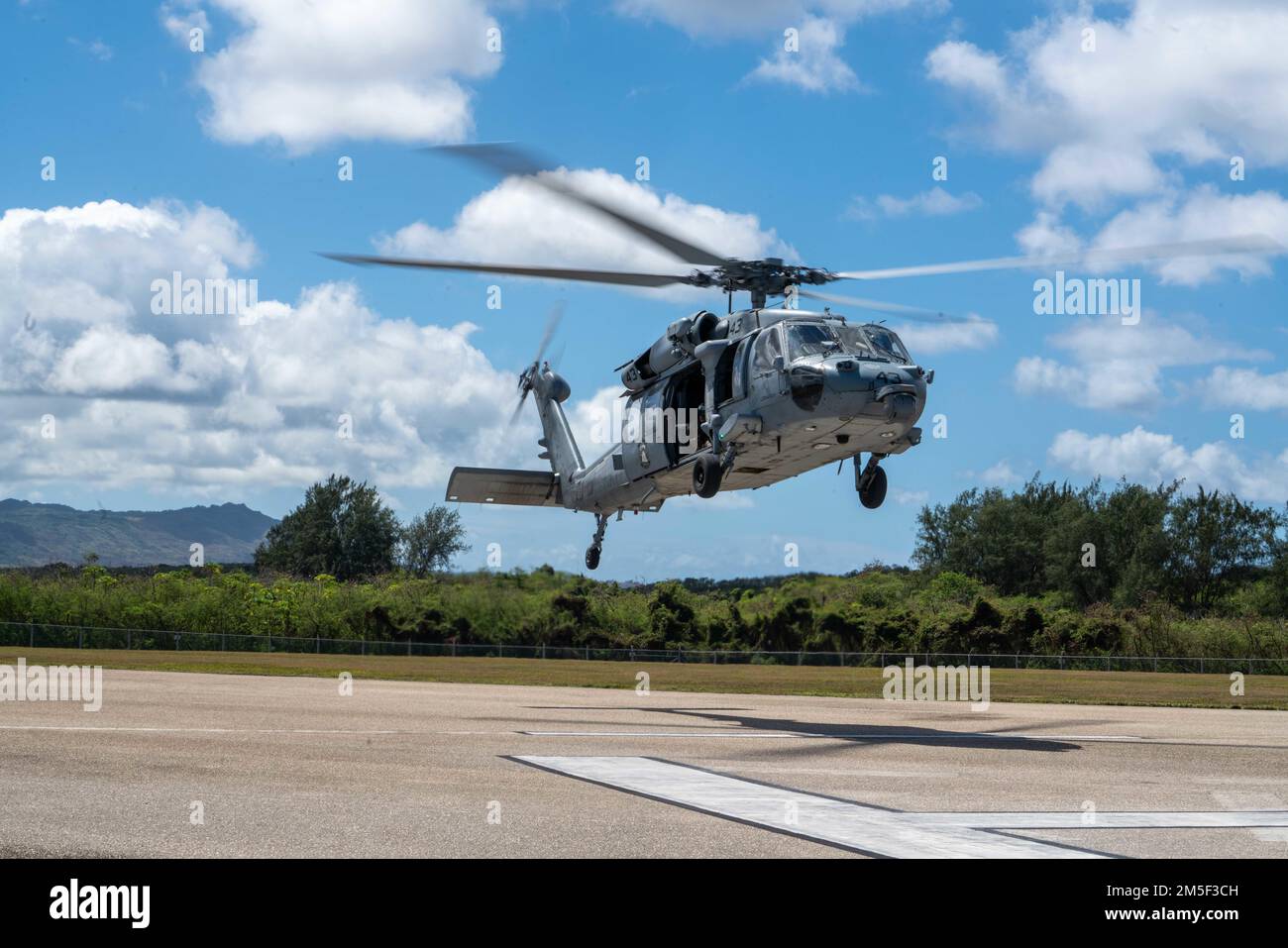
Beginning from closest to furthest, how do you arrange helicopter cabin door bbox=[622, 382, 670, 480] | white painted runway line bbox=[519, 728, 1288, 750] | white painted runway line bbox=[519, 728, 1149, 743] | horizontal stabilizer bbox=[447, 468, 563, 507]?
white painted runway line bbox=[519, 728, 1288, 750] → white painted runway line bbox=[519, 728, 1149, 743] → helicopter cabin door bbox=[622, 382, 670, 480] → horizontal stabilizer bbox=[447, 468, 563, 507]

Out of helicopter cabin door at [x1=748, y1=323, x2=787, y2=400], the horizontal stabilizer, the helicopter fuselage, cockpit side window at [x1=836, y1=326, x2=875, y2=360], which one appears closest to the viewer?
the helicopter fuselage

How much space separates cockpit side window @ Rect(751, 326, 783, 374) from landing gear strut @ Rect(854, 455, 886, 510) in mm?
2884

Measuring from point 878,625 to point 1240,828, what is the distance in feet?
214

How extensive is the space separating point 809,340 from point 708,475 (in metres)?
3.78

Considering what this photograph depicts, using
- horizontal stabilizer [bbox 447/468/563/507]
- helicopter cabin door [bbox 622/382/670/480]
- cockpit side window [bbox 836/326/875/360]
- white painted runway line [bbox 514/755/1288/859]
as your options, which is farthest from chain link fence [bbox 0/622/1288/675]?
white painted runway line [bbox 514/755/1288/859]

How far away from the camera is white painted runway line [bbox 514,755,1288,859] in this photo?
1051cm

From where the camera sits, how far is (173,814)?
11.2 meters

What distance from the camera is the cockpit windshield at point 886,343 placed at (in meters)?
24.0

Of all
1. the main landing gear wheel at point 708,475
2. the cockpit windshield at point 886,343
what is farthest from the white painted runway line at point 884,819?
the main landing gear wheel at point 708,475

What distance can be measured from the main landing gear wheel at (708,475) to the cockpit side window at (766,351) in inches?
91.1

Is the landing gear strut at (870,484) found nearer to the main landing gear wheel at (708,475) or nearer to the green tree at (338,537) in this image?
the main landing gear wheel at (708,475)

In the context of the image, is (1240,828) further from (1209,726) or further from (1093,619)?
(1093,619)

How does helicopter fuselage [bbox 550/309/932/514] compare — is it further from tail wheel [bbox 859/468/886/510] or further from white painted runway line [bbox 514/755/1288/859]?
white painted runway line [bbox 514/755/1288/859]
